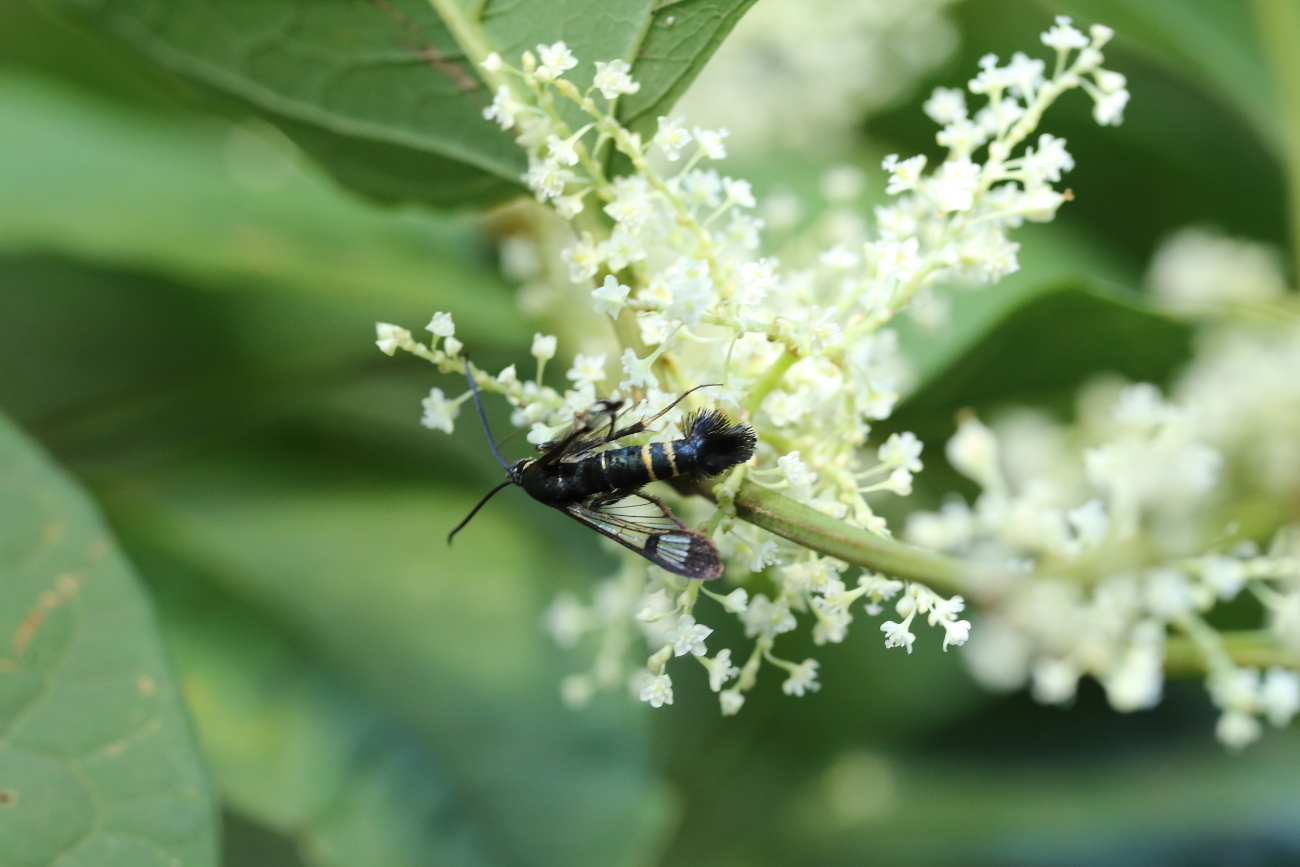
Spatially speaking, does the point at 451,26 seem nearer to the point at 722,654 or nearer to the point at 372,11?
the point at 372,11

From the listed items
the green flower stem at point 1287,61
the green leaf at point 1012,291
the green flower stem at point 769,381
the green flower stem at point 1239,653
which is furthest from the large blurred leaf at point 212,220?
the green flower stem at point 1287,61

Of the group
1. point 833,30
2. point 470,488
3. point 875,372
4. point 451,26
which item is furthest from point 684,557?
point 833,30

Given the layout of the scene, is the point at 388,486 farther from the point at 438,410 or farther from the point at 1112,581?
the point at 1112,581

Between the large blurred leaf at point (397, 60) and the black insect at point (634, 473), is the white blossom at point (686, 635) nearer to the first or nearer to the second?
the black insect at point (634, 473)

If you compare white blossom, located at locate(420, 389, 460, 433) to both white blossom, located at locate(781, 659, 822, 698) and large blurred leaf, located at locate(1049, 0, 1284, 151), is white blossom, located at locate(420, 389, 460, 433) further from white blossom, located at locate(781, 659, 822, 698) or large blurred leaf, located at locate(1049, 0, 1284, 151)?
large blurred leaf, located at locate(1049, 0, 1284, 151)

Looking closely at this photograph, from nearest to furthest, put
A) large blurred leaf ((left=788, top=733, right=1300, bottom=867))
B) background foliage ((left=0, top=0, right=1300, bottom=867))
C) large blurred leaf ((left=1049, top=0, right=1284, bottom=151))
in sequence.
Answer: background foliage ((left=0, top=0, right=1300, bottom=867)) → large blurred leaf ((left=1049, top=0, right=1284, bottom=151)) → large blurred leaf ((left=788, top=733, right=1300, bottom=867))

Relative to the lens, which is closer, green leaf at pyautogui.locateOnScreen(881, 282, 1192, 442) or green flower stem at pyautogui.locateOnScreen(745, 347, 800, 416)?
green flower stem at pyautogui.locateOnScreen(745, 347, 800, 416)

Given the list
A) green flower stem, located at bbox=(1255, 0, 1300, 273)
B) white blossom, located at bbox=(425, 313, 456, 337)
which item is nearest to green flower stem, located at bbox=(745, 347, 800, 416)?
white blossom, located at bbox=(425, 313, 456, 337)
